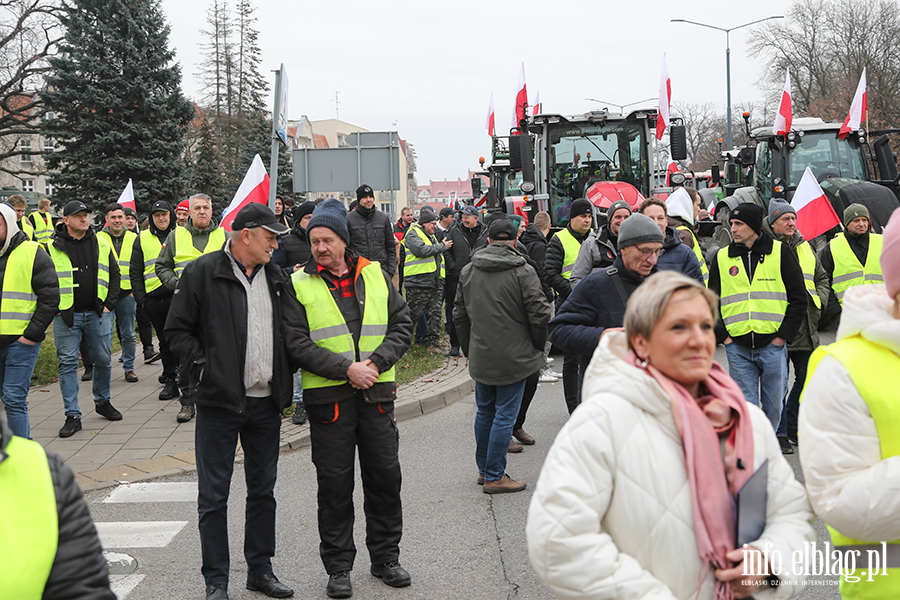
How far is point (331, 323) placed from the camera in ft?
14.5

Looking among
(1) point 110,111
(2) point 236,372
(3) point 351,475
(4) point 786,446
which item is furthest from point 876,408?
(1) point 110,111

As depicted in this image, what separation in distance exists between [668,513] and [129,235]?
9556 mm

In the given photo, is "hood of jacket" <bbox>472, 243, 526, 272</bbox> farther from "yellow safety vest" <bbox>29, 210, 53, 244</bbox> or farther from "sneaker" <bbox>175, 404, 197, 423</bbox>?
"yellow safety vest" <bbox>29, 210, 53, 244</bbox>

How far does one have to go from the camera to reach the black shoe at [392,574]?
4418mm

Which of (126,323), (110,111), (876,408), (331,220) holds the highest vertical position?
(110,111)

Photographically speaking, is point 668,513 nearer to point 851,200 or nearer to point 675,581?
point 675,581

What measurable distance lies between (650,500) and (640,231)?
2.74m

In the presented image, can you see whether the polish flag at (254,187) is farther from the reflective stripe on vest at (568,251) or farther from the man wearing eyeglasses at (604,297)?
the reflective stripe on vest at (568,251)

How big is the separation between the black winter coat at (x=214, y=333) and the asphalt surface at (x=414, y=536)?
1175 millimetres

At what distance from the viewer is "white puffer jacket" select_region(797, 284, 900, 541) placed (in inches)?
87.3

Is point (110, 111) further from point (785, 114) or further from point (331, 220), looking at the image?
point (331, 220)

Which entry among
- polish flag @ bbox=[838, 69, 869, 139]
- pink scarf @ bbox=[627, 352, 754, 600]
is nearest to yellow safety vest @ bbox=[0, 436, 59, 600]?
pink scarf @ bbox=[627, 352, 754, 600]

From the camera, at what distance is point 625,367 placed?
2.18 m

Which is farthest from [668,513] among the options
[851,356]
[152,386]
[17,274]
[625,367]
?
[152,386]
